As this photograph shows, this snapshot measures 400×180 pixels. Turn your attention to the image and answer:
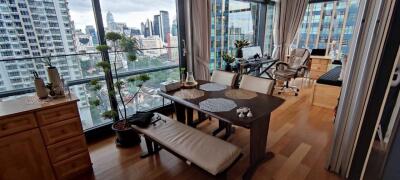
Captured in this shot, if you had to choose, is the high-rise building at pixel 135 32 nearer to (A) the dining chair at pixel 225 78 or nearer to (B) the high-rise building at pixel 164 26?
(B) the high-rise building at pixel 164 26

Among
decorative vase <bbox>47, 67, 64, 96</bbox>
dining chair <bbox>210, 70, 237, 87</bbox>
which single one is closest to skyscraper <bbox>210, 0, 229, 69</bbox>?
dining chair <bbox>210, 70, 237, 87</bbox>

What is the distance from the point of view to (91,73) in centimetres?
250

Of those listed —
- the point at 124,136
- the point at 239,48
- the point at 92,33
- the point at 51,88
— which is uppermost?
the point at 92,33

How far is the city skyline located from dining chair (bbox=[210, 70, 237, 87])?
117 centimetres

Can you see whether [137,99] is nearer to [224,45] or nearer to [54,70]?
[54,70]

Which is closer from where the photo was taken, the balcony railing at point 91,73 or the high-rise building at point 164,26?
the balcony railing at point 91,73

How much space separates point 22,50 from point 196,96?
1.87m

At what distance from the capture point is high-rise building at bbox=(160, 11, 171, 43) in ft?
9.96

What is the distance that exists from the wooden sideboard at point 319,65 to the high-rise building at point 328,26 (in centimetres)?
51

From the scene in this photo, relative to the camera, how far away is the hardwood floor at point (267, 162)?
75.8 inches

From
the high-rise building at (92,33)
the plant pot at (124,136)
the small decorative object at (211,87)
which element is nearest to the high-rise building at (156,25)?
the high-rise building at (92,33)

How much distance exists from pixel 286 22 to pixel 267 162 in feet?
13.9

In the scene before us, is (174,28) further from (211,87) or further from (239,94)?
(239,94)

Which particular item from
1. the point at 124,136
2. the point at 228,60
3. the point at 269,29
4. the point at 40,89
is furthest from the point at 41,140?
the point at 269,29
